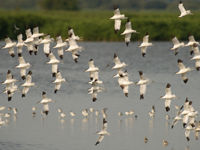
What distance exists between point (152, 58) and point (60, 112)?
29.4 metres

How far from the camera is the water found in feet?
94.5

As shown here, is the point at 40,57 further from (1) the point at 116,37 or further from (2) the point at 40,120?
(2) the point at 40,120

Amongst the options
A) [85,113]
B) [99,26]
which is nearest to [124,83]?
[85,113]

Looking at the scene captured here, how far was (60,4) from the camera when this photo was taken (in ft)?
472

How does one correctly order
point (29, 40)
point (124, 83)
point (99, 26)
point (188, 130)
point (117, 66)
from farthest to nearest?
point (99, 26) < point (29, 40) < point (124, 83) < point (188, 130) < point (117, 66)

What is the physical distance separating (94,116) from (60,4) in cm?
11137

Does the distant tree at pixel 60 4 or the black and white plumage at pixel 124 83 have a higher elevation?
the distant tree at pixel 60 4

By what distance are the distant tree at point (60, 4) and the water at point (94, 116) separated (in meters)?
83.2

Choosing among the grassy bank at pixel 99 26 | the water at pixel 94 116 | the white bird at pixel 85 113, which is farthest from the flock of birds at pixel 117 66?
the grassy bank at pixel 99 26

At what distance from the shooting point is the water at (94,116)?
2881cm

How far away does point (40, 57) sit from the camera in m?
65.1

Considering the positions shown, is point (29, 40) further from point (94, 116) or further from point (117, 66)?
point (94, 116)

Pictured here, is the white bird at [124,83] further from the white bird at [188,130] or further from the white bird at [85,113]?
the white bird at [85,113]

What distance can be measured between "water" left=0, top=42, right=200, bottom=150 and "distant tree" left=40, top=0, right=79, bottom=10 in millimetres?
83206
